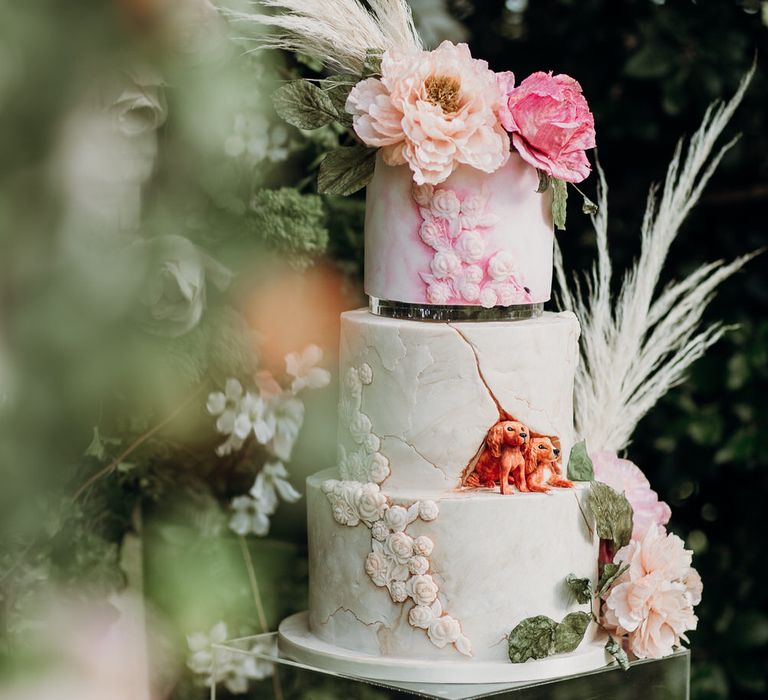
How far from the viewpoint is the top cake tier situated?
1559 mm

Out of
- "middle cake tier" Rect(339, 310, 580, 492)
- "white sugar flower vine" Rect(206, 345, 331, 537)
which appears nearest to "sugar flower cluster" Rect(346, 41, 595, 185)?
"middle cake tier" Rect(339, 310, 580, 492)

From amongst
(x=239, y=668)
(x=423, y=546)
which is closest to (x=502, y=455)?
(x=423, y=546)

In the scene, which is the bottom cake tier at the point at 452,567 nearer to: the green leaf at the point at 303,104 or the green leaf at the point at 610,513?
the green leaf at the point at 610,513

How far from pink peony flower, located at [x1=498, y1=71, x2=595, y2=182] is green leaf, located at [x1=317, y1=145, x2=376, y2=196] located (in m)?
0.20

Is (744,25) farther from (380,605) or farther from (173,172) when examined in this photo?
(380,605)

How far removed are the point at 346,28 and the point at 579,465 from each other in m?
0.66

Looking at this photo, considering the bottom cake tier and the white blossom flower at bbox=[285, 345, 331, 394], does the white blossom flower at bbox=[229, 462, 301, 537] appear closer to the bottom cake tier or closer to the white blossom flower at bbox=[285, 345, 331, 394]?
the white blossom flower at bbox=[285, 345, 331, 394]

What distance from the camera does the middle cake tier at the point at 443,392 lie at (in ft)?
5.10

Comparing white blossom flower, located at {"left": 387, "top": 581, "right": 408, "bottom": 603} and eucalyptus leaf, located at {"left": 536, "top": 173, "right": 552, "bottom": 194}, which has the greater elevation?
eucalyptus leaf, located at {"left": 536, "top": 173, "right": 552, "bottom": 194}

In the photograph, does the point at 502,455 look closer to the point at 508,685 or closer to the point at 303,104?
the point at 508,685

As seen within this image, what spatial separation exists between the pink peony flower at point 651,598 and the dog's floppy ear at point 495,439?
26cm

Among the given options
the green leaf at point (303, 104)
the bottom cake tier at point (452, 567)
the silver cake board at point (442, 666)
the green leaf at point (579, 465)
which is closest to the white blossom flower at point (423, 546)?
the bottom cake tier at point (452, 567)

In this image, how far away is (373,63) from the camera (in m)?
1.61

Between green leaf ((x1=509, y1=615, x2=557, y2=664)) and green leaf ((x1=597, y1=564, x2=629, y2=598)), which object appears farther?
green leaf ((x1=597, y1=564, x2=629, y2=598))
